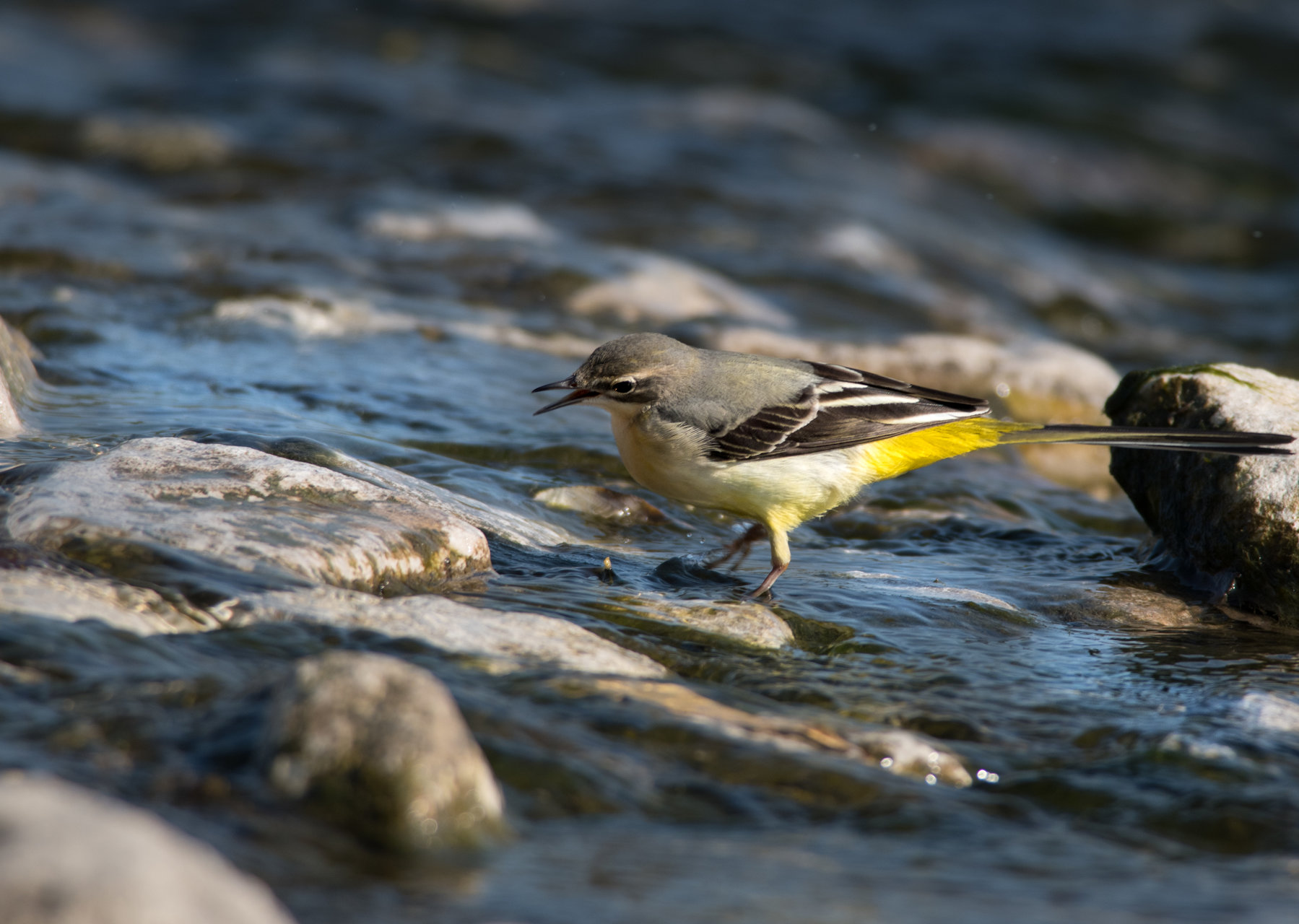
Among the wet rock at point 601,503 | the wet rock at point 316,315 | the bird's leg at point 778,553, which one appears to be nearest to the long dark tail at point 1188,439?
the bird's leg at point 778,553

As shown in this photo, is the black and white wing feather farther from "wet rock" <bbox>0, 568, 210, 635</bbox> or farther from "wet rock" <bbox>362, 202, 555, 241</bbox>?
"wet rock" <bbox>362, 202, 555, 241</bbox>

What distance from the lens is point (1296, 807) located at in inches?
155

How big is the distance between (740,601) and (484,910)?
271cm

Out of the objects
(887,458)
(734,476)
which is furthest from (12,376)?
(887,458)

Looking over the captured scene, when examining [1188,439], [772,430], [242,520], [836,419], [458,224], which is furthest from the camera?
[458,224]

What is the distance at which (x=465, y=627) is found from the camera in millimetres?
4598

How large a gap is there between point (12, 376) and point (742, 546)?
13.0ft

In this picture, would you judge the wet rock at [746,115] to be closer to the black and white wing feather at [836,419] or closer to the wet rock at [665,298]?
the wet rock at [665,298]

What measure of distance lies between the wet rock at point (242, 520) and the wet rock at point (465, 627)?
219 millimetres

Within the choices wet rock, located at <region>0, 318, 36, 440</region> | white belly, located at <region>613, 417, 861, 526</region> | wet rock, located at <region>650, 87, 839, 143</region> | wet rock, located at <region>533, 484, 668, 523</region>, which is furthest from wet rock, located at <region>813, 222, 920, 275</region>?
wet rock, located at <region>0, 318, 36, 440</region>

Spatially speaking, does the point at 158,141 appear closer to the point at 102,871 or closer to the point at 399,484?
the point at 399,484

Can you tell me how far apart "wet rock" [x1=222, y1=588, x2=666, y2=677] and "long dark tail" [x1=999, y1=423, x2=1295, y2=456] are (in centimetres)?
274

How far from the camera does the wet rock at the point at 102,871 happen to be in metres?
2.39

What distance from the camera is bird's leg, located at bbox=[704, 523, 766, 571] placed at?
667 cm
